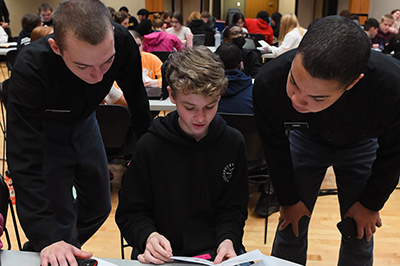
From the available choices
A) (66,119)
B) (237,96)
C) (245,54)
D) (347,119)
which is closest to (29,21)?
(245,54)

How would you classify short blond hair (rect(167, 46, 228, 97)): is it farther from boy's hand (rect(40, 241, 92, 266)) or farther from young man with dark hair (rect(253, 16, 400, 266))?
boy's hand (rect(40, 241, 92, 266))

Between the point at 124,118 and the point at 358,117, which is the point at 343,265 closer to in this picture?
the point at 358,117

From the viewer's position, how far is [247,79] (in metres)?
2.87

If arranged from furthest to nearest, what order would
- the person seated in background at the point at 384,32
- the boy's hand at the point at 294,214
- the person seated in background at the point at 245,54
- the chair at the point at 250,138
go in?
the person seated in background at the point at 384,32 < the person seated in background at the point at 245,54 < the chair at the point at 250,138 < the boy's hand at the point at 294,214

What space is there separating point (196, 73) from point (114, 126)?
149cm

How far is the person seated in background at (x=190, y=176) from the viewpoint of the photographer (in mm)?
1536

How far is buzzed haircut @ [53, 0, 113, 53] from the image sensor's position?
1.30m

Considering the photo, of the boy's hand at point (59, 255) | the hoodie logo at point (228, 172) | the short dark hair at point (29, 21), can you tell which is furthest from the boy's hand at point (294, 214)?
the short dark hair at point (29, 21)

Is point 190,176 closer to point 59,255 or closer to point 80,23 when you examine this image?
point 59,255

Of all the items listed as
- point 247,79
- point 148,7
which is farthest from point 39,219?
point 148,7

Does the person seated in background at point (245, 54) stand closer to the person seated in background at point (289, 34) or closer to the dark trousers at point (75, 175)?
the person seated in background at point (289, 34)

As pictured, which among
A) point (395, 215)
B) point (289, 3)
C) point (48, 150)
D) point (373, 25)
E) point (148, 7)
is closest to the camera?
point (48, 150)

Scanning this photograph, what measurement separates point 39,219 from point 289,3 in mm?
17017

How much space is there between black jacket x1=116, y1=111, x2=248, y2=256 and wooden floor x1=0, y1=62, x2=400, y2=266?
1123 millimetres
